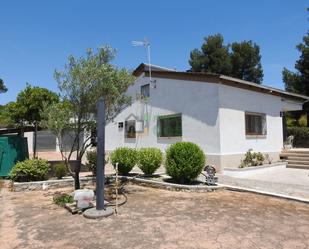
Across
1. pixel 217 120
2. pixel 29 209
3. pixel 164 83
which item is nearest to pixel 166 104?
pixel 164 83

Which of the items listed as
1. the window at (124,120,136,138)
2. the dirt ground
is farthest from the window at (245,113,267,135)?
the window at (124,120,136,138)

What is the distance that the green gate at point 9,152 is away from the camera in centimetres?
1360

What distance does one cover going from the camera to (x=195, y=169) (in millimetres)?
10703

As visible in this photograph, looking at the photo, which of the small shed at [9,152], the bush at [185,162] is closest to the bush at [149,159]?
the bush at [185,162]

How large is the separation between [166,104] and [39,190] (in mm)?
7611

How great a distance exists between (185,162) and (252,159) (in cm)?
517

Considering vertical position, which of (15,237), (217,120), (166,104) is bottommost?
(15,237)

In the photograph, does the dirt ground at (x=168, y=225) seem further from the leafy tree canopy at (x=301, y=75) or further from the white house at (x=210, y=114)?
the leafy tree canopy at (x=301, y=75)

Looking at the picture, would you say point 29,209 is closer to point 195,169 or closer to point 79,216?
point 79,216

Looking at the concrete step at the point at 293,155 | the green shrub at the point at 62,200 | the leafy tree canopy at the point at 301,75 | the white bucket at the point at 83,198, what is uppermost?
the leafy tree canopy at the point at 301,75

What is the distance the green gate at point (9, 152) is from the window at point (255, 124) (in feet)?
34.3

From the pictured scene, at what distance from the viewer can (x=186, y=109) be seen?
1491cm

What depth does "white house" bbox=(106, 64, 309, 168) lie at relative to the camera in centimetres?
1360

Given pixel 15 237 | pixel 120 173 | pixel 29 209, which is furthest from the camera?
pixel 120 173
